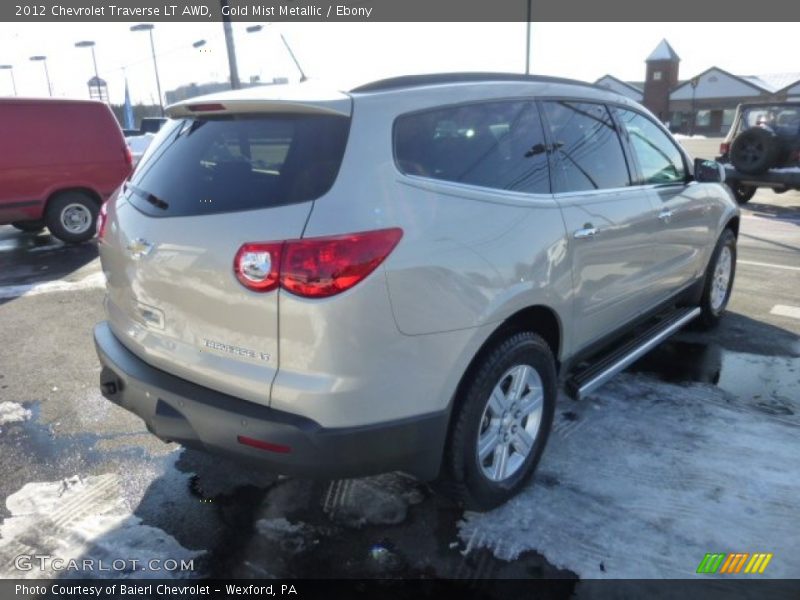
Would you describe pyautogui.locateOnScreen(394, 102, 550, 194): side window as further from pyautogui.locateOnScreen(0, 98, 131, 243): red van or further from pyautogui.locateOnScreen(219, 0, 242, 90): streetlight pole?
pyautogui.locateOnScreen(219, 0, 242, 90): streetlight pole

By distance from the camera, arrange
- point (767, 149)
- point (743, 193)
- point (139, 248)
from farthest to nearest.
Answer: point (743, 193)
point (767, 149)
point (139, 248)

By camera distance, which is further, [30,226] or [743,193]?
[743,193]

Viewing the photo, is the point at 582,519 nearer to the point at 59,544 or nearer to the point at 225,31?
the point at 59,544

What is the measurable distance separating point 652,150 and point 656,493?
7.32 feet

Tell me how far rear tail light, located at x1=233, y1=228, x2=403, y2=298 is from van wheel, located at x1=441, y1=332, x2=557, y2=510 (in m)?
0.76

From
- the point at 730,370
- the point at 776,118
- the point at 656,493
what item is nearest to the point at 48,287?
the point at 656,493

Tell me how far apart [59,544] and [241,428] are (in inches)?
45.0

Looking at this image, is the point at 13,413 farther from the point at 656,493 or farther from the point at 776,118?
the point at 776,118

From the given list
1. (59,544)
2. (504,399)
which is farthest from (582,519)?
(59,544)

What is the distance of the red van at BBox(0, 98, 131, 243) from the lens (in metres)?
8.59

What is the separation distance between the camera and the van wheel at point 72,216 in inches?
359

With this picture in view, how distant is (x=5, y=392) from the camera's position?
4.24 metres

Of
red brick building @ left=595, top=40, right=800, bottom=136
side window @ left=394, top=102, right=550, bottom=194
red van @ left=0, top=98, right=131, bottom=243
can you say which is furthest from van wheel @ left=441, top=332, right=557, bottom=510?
red brick building @ left=595, top=40, right=800, bottom=136

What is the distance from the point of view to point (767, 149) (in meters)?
11.1
